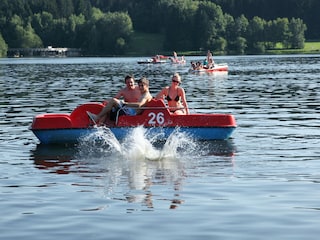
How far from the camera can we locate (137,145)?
18062 mm

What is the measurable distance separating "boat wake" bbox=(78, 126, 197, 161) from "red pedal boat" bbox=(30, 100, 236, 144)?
13cm

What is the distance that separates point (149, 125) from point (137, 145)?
145 cm

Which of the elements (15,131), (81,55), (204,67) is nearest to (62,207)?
(15,131)

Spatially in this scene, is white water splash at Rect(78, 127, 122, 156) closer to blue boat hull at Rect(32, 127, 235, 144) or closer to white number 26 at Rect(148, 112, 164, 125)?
blue boat hull at Rect(32, 127, 235, 144)

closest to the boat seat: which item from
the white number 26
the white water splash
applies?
the white water splash

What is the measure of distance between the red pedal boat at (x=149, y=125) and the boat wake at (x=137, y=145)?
0.41 ft

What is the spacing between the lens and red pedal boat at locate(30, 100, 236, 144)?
63.5ft

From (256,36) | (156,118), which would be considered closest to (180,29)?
(256,36)

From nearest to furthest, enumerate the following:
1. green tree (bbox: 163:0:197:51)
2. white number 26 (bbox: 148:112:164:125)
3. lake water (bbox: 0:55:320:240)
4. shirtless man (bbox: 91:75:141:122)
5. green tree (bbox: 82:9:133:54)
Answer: lake water (bbox: 0:55:320:240), white number 26 (bbox: 148:112:164:125), shirtless man (bbox: 91:75:141:122), green tree (bbox: 82:9:133:54), green tree (bbox: 163:0:197:51)

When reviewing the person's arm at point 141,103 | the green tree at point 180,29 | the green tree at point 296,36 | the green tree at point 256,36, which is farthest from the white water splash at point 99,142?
the green tree at point 180,29

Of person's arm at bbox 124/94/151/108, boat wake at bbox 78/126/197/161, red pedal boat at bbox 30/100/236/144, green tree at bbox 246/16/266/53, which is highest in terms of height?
person's arm at bbox 124/94/151/108

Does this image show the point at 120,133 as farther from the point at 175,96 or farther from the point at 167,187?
the point at 167,187

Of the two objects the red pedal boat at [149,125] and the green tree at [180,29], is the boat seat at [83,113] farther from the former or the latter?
the green tree at [180,29]

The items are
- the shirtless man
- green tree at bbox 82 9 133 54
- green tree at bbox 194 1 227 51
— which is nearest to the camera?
the shirtless man
